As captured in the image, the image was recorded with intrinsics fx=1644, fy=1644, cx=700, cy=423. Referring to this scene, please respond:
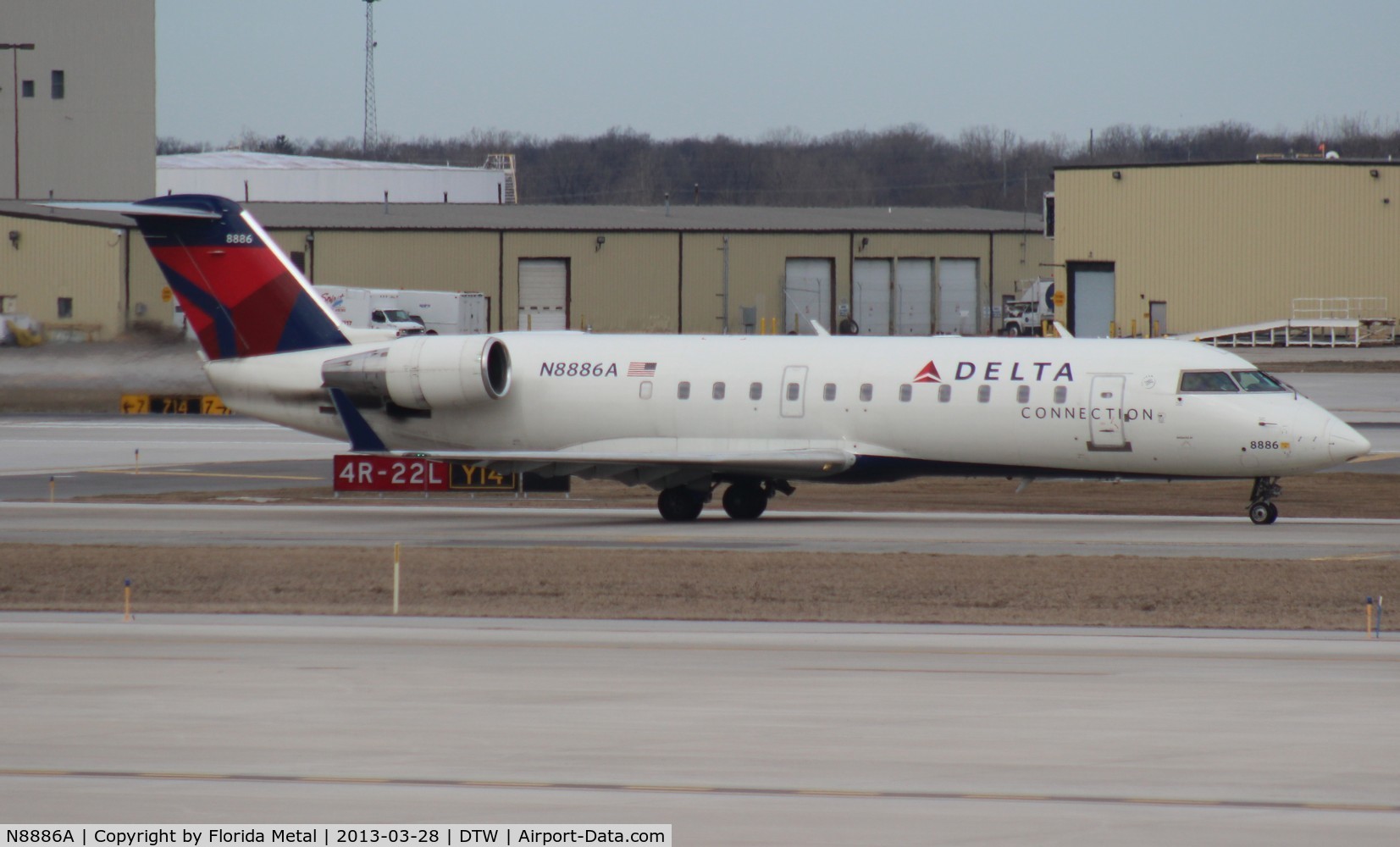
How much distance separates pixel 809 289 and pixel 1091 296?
60.3ft

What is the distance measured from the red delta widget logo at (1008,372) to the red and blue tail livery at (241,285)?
11377 mm

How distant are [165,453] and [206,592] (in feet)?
79.1

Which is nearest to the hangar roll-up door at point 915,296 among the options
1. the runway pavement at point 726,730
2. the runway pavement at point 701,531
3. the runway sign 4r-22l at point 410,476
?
the runway sign 4r-22l at point 410,476

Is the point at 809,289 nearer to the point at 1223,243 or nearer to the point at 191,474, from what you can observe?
the point at 1223,243

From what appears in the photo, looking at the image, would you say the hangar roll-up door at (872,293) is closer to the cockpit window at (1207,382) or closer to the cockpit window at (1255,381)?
the cockpit window at (1255,381)

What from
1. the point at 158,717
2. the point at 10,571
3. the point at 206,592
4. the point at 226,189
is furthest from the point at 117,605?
the point at 226,189

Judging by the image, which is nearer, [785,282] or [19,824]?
[19,824]

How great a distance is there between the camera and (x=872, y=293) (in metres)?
93.1

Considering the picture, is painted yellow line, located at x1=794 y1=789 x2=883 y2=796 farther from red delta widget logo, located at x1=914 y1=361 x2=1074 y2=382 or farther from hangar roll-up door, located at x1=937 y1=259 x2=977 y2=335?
hangar roll-up door, located at x1=937 y1=259 x2=977 y2=335

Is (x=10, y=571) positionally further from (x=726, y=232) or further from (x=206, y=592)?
(x=726, y=232)

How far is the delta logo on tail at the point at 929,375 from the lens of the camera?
2877 centimetres

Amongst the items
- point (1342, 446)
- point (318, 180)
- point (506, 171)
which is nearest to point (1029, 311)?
point (318, 180)

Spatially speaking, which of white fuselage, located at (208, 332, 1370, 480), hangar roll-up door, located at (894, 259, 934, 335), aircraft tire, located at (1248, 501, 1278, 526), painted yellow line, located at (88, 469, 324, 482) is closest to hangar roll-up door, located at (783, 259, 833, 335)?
hangar roll-up door, located at (894, 259, 934, 335)

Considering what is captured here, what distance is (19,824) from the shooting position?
1055cm
